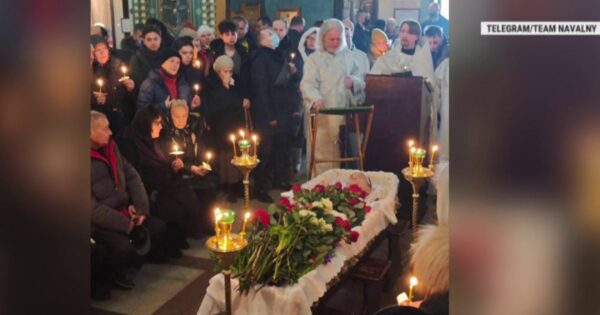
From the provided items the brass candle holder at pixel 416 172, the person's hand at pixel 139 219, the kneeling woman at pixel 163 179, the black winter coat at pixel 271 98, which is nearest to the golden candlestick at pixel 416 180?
the brass candle holder at pixel 416 172

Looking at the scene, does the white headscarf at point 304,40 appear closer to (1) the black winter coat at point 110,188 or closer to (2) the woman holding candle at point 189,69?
(2) the woman holding candle at point 189,69

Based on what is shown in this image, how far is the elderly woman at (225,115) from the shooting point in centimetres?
179

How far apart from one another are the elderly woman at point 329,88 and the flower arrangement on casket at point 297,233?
9 cm

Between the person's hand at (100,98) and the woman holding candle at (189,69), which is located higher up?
the woman holding candle at (189,69)

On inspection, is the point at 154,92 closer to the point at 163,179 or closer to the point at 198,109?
the point at 198,109

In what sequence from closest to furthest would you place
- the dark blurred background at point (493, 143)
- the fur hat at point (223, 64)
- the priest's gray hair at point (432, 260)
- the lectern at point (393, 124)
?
the dark blurred background at point (493, 143) < the priest's gray hair at point (432, 260) < the lectern at point (393, 124) < the fur hat at point (223, 64)

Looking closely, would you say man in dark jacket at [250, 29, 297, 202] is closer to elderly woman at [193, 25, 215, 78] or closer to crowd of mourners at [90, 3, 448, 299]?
crowd of mourners at [90, 3, 448, 299]

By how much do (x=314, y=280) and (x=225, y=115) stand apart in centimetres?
55

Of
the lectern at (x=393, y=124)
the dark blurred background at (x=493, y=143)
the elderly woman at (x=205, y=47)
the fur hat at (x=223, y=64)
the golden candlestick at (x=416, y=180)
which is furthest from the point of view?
the fur hat at (x=223, y=64)

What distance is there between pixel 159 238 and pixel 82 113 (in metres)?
0.72

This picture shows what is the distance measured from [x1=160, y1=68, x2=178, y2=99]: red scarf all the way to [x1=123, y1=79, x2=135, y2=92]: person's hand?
9 centimetres

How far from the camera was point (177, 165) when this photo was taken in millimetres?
1780

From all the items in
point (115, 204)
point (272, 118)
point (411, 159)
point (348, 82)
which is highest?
point (348, 82)

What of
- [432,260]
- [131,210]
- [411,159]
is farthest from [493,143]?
[131,210]
